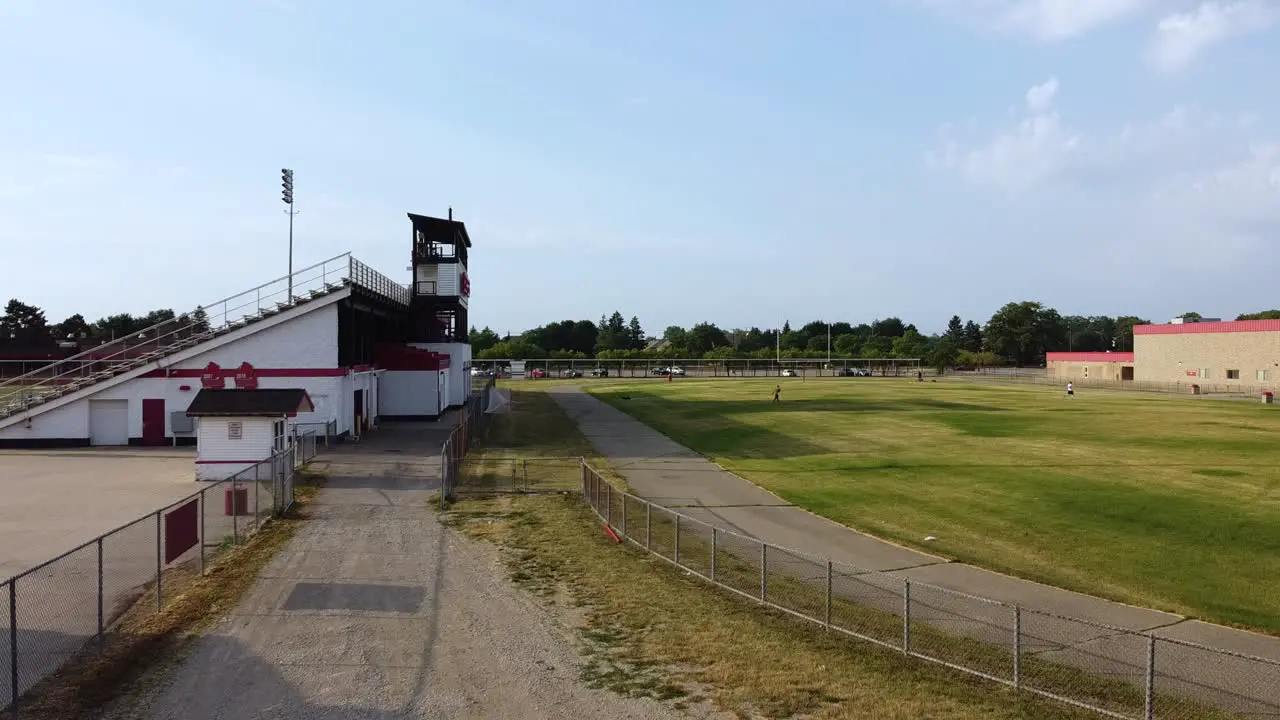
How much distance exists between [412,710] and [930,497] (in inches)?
802

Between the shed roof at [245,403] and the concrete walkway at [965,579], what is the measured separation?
39.9ft

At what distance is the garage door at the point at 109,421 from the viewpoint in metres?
41.2

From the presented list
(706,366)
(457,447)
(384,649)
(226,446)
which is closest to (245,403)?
(226,446)

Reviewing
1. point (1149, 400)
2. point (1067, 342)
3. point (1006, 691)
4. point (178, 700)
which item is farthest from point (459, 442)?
point (1067, 342)

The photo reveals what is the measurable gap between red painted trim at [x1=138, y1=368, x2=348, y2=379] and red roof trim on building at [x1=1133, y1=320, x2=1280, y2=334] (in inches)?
3466

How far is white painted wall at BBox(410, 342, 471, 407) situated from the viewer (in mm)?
59656

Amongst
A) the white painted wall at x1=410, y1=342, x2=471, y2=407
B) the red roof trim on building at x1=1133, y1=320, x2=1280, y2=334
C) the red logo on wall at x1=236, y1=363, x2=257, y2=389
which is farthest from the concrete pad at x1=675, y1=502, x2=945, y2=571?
the red roof trim on building at x1=1133, y1=320, x2=1280, y2=334

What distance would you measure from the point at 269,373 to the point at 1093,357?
110m

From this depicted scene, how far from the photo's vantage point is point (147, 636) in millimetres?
13328

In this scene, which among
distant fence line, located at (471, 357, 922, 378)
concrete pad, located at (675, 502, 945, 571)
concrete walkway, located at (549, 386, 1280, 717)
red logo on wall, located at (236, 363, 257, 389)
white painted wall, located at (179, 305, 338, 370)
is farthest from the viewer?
distant fence line, located at (471, 357, 922, 378)

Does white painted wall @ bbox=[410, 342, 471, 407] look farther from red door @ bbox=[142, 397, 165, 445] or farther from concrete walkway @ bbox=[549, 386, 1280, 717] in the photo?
concrete walkway @ bbox=[549, 386, 1280, 717]

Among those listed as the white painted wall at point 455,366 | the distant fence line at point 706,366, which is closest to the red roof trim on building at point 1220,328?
the distant fence line at point 706,366

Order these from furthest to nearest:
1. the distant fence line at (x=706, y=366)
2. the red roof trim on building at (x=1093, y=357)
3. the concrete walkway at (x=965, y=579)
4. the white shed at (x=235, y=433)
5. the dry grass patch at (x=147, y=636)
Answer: the distant fence line at (x=706, y=366)
the red roof trim on building at (x=1093, y=357)
the white shed at (x=235, y=433)
the concrete walkway at (x=965, y=579)
the dry grass patch at (x=147, y=636)

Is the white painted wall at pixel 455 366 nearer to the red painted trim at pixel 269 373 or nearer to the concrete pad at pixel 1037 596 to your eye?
the red painted trim at pixel 269 373
